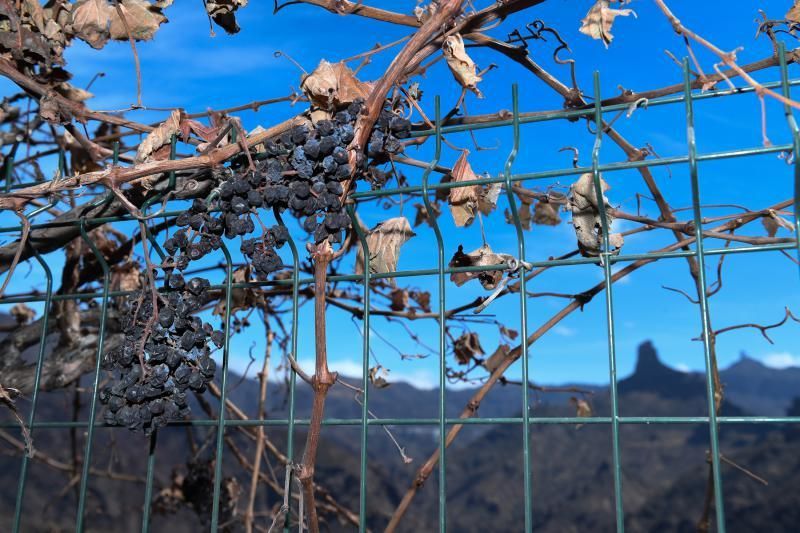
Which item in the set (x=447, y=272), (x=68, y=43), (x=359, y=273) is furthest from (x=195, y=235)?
(x=68, y=43)

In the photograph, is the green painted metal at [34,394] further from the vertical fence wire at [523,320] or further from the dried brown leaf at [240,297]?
the vertical fence wire at [523,320]

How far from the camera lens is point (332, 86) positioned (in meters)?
1.51

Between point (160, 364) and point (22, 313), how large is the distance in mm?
1475

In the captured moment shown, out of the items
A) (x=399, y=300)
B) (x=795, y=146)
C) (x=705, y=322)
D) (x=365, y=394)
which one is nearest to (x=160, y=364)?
(x=365, y=394)

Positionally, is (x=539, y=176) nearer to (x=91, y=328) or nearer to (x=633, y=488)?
(x=91, y=328)

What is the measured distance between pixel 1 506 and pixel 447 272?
462 centimetres

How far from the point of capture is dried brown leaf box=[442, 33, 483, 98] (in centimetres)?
151

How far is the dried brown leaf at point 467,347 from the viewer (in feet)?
7.43

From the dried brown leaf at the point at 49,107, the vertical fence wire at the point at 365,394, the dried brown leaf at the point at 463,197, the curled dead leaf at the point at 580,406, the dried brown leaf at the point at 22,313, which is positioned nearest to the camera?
the vertical fence wire at the point at 365,394

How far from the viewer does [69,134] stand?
2332 mm

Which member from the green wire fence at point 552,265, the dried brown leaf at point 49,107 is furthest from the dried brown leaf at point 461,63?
the dried brown leaf at point 49,107

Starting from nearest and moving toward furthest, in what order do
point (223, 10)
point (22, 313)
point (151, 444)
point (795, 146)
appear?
point (795, 146), point (151, 444), point (223, 10), point (22, 313)

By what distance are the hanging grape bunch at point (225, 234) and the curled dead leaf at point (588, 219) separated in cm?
39

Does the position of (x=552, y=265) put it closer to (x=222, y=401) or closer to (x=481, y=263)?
(x=481, y=263)
